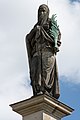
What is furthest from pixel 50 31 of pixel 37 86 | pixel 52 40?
pixel 37 86

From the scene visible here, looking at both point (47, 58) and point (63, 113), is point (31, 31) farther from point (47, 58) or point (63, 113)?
point (63, 113)

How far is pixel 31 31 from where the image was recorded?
1644 centimetres

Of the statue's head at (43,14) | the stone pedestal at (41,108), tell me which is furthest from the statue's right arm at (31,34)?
the stone pedestal at (41,108)

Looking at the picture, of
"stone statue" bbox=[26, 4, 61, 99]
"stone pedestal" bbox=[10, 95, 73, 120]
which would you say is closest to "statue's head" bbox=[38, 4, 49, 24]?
"stone statue" bbox=[26, 4, 61, 99]

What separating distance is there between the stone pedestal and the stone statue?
36 cm

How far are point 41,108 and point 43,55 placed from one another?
165 cm

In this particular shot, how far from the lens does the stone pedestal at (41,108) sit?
14.9 m

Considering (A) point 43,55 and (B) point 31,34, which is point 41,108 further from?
(B) point 31,34

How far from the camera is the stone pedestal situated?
14930 mm

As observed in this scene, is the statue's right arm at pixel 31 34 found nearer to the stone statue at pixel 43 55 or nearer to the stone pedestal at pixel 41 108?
the stone statue at pixel 43 55

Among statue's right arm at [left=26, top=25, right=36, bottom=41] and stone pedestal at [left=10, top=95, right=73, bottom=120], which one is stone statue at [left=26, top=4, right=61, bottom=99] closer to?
statue's right arm at [left=26, top=25, right=36, bottom=41]

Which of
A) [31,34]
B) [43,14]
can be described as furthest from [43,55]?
[43,14]

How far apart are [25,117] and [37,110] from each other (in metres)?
0.46

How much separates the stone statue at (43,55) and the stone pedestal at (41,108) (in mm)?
365
